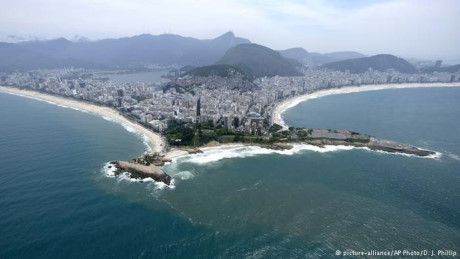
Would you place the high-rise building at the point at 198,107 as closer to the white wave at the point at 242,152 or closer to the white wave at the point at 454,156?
the white wave at the point at 242,152

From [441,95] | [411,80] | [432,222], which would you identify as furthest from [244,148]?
[411,80]

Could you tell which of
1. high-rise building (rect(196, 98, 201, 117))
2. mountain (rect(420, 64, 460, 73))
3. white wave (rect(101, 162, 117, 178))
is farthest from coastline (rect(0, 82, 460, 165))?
mountain (rect(420, 64, 460, 73))

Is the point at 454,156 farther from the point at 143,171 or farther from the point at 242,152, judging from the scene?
the point at 143,171

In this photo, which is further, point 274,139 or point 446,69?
point 446,69

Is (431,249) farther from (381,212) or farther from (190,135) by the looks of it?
(190,135)

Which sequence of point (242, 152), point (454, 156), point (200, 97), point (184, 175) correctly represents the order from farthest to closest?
point (200, 97) → point (242, 152) → point (454, 156) → point (184, 175)

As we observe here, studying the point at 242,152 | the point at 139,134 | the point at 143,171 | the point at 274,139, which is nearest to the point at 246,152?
the point at 242,152

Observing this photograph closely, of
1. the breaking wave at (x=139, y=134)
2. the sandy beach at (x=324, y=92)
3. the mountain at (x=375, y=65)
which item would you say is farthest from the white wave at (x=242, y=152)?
the mountain at (x=375, y=65)
